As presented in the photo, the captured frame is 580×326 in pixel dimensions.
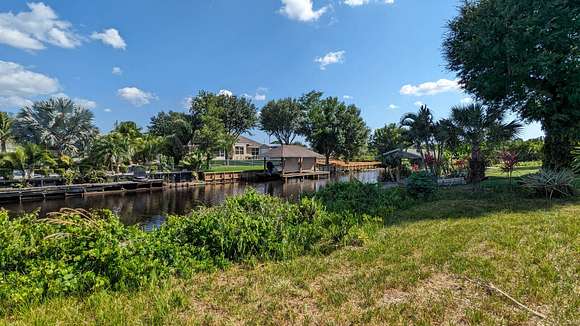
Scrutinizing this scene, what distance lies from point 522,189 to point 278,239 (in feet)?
36.0

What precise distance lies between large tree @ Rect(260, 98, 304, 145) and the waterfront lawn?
52.1m

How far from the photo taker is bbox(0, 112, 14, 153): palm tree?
3222cm

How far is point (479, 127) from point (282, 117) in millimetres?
44996

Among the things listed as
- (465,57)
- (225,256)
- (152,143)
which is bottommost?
(225,256)

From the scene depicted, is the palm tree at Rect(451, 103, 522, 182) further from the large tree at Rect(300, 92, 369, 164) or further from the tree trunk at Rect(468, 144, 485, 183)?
the large tree at Rect(300, 92, 369, 164)

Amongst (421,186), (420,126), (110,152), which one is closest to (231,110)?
(110,152)

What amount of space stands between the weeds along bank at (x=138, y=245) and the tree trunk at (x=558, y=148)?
1109 cm

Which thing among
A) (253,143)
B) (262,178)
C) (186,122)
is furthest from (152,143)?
(253,143)

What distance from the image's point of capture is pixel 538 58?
37.8 ft

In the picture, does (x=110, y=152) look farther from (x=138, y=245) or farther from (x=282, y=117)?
(x=282, y=117)

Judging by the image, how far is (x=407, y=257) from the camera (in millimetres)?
4844

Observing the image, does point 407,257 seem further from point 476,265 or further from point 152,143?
point 152,143

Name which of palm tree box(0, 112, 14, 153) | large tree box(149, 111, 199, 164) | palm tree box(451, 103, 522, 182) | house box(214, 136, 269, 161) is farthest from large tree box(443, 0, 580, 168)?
house box(214, 136, 269, 161)

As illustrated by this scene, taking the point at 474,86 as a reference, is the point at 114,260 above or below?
below
